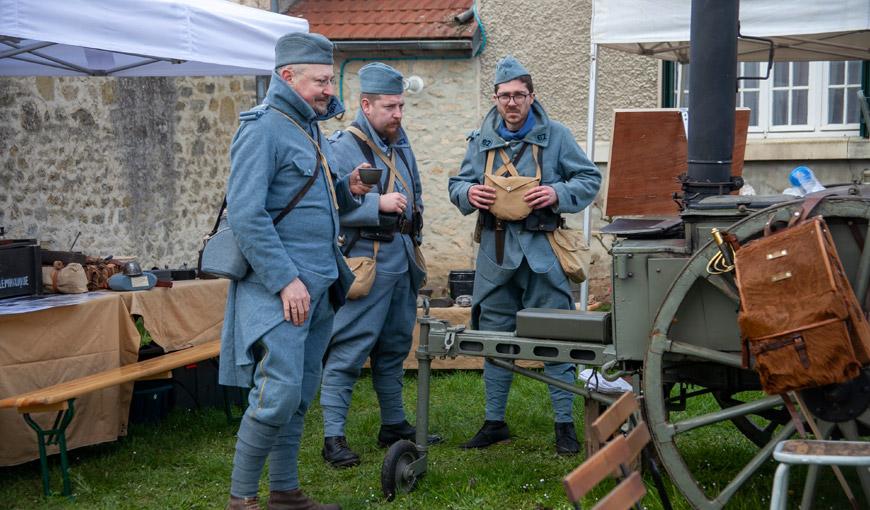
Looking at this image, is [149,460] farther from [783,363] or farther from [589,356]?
[783,363]

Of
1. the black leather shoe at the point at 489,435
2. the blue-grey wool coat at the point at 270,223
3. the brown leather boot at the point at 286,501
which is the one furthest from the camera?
the black leather shoe at the point at 489,435

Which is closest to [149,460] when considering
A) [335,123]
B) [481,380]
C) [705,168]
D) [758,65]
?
[481,380]

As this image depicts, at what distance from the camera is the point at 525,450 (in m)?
5.29

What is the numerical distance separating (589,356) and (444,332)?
644 millimetres

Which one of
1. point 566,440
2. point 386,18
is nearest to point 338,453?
point 566,440

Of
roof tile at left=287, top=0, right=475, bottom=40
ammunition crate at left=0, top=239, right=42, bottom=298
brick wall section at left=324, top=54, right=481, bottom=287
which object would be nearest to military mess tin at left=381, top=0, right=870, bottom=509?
ammunition crate at left=0, top=239, right=42, bottom=298

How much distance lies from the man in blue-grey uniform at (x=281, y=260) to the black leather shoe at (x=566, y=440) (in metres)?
1.53

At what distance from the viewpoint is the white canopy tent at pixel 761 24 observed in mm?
5922

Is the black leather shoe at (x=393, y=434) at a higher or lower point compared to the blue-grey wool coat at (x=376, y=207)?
lower

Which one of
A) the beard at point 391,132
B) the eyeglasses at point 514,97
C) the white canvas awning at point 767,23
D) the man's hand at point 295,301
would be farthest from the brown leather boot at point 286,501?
the white canvas awning at point 767,23

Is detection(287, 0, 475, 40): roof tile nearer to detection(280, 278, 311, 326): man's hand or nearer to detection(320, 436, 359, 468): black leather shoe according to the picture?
detection(320, 436, 359, 468): black leather shoe

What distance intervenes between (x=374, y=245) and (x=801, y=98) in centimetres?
622

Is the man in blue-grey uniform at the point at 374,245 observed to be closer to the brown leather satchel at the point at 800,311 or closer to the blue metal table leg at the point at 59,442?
the blue metal table leg at the point at 59,442

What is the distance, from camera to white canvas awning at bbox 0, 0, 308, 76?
16.4 feet
